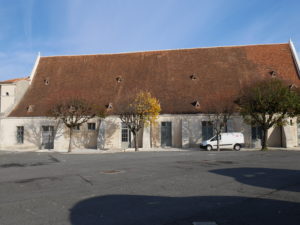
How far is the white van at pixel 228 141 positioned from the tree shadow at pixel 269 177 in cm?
1287

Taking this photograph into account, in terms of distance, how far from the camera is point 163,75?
31.0m

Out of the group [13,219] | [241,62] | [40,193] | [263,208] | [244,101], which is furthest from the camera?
[241,62]

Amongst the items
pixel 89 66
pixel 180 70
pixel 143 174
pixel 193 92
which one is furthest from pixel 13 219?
pixel 89 66

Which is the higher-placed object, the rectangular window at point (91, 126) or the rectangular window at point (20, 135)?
the rectangular window at point (91, 126)

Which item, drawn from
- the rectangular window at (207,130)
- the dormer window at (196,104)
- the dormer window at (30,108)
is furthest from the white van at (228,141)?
the dormer window at (30,108)

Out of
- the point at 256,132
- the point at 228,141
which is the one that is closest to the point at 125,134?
the point at 228,141

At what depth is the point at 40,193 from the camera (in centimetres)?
812

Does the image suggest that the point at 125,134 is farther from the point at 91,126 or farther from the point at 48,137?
the point at 48,137

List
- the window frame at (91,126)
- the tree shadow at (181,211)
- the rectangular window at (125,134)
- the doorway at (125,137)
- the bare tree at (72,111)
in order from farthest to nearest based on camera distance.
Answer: the window frame at (91,126)
the rectangular window at (125,134)
the doorway at (125,137)
the bare tree at (72,111)
the tree shadow at (181,211)

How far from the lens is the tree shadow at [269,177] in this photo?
352 inches

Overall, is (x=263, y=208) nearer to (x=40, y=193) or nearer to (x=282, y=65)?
(x=40, y=193)

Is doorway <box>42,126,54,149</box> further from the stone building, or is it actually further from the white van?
the white van

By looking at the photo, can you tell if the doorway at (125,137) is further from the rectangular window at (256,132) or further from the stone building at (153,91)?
the rectangular window at (256,132)

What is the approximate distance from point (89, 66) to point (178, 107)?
12954 mm
